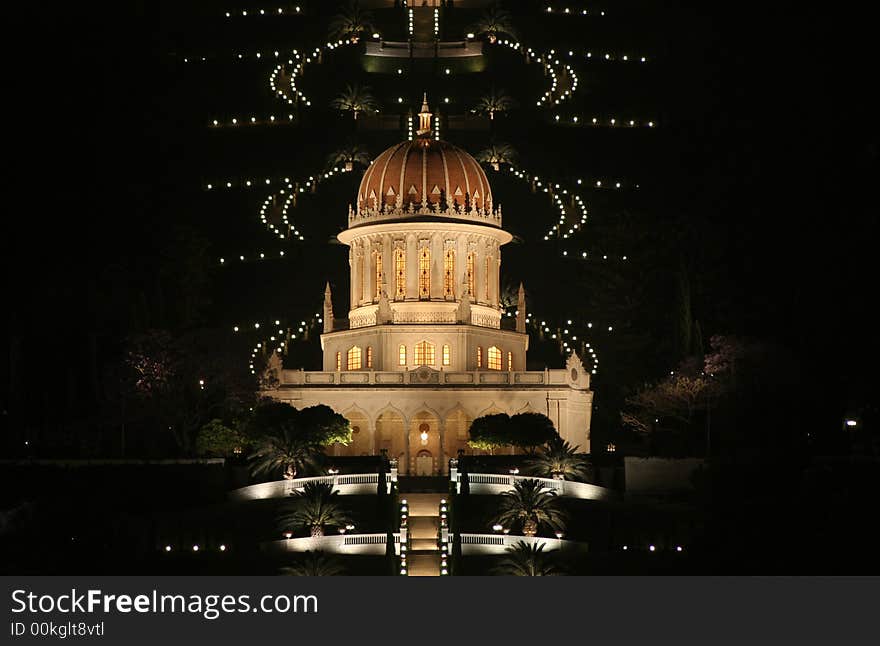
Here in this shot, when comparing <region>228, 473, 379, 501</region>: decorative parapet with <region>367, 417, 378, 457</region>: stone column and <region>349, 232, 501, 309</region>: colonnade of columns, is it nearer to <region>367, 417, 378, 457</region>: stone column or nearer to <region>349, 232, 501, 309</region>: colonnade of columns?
<region>367, 417, 378, 457</region>: stone column

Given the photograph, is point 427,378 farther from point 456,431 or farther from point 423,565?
point 423,565

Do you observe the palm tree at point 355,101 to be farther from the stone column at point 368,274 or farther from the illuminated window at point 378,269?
the illuminated window at point 378,269

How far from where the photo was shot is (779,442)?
3201 inches

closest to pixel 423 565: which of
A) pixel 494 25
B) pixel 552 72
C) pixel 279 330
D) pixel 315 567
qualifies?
pixel 315 567

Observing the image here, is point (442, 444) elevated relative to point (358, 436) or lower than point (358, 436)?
lower

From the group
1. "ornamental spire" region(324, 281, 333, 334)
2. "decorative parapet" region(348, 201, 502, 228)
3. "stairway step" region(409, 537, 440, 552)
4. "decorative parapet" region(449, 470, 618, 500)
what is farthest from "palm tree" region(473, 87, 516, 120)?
"stairway step" region(409, 537, 440, 552)

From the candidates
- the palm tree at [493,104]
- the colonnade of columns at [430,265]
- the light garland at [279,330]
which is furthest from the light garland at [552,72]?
the colonnade of columns at [430,265]

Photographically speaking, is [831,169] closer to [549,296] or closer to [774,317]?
[774,317]

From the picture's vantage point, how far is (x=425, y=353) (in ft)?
318

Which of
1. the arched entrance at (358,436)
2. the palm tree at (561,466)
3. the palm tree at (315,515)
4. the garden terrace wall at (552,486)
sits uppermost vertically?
the arched entrance at (358,436)

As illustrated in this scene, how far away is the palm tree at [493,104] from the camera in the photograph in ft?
427

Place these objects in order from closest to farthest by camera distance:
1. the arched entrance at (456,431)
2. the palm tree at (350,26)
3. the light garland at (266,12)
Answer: the arched entrance at (456,431), the palm tree at (350,26), the light garland at (266,12)

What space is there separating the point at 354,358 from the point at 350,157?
26.9 meters

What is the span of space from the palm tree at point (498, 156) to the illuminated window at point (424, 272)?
23524mm
